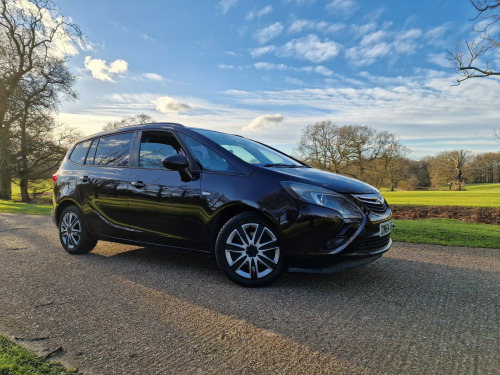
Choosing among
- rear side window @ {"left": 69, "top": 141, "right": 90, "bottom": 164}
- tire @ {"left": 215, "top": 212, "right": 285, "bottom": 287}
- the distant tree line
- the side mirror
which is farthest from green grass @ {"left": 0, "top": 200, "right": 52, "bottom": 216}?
the distant tree line

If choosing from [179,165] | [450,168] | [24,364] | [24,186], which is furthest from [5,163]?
[450,168]

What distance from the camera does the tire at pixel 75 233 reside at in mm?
5121

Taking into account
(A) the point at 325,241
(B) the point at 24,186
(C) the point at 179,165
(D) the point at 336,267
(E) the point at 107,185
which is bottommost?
(D) the point at 336,267

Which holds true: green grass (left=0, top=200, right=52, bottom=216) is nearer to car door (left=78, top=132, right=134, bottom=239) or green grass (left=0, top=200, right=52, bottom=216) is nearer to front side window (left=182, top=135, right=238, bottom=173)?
car door (left=78, top=132, right=134, bottom=239)

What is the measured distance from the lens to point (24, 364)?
83.5 inches

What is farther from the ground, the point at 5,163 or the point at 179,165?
the point at 5,163

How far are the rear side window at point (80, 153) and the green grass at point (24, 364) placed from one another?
3.52 meters

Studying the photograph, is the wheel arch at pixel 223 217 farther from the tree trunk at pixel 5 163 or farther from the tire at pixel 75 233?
the tree trunk at pixel 5 163

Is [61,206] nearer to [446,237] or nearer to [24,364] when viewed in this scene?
[24,364]

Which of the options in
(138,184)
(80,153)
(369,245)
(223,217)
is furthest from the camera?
(80,153)

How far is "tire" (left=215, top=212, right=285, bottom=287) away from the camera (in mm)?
3551

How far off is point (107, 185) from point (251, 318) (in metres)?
2.91

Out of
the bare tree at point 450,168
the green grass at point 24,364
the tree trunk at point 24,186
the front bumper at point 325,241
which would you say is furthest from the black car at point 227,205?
the bare tree at point 450,168

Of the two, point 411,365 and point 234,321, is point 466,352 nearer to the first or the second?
point 411,365
